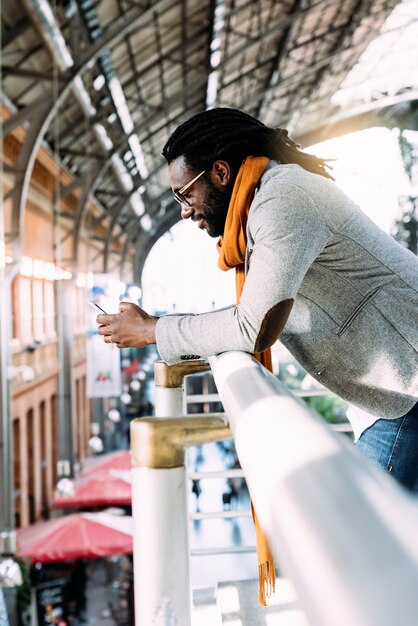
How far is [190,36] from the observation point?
17.0 metres

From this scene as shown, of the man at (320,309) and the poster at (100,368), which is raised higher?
the man at (320,309)

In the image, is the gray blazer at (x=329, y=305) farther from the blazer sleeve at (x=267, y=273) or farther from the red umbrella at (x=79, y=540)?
the red umbrella at (x=79, y=540)

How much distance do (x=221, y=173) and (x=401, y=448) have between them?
0.68m

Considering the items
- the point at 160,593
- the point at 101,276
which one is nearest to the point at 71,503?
the point at 101,276

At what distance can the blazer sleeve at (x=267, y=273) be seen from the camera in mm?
1372

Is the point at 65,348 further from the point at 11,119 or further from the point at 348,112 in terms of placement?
the point at 348,112

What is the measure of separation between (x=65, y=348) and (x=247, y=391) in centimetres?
1733

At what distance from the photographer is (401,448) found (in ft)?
5.14

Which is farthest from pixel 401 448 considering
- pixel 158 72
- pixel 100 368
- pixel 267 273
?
pixel 158 72

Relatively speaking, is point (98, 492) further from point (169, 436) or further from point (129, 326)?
point (169, 436)

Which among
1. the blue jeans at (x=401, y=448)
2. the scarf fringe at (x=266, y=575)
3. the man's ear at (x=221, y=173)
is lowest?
the scarf fringe at (x=266, y=575)

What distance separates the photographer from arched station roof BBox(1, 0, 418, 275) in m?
11.0

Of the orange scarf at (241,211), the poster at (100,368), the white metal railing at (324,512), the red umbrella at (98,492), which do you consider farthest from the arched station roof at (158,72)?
the white metal railing at (324,512)

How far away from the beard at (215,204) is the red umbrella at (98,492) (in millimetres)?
12868
